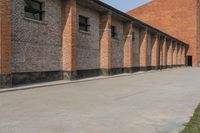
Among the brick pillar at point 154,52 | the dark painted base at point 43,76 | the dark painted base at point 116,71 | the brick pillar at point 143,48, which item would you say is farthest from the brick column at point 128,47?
the brick pillar at point 154,52

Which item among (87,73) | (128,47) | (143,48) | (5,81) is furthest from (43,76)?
(143,48)

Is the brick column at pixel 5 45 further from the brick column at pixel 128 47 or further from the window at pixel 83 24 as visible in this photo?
the brick column at pixel 128 47

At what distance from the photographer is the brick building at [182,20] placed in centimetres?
6125

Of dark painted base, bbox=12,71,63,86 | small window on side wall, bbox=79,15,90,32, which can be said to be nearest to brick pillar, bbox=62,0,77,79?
dark painted base, bbox=12,71,63,86

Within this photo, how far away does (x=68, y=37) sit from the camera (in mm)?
17891

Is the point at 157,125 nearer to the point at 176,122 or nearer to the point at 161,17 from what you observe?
the point at 176,122

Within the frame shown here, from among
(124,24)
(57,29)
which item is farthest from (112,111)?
(124,24)

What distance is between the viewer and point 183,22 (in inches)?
2435

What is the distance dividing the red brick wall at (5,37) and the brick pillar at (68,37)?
556cm

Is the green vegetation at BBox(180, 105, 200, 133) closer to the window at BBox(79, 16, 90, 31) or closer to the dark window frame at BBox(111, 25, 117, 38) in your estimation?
the window at BBox(79, 16, 90, 31)

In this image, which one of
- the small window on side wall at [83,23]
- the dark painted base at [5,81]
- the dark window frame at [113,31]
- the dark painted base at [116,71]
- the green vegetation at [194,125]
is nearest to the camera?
the green vegetation at [194,125]

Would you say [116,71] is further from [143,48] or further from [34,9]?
A: [34,9]

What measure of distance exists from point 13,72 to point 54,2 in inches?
216

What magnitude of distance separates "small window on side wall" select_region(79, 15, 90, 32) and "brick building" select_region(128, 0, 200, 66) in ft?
143
